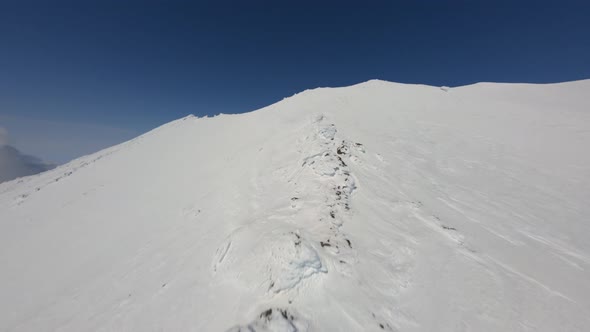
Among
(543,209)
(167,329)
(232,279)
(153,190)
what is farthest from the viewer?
(153,190)

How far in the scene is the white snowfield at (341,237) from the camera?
13.0ft

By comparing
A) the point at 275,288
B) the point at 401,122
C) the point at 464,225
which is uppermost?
the point at 401,122

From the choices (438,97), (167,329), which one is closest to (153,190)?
(167,329)

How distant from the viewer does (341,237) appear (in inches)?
205

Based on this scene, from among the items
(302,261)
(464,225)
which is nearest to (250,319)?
(302,261)

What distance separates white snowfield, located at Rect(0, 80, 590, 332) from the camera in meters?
3.97

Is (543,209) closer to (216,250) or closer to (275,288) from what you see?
(275,288)

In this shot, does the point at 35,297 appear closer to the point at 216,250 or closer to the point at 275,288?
the point at 216,250

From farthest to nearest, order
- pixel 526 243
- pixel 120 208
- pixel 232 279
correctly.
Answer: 1. pixel 120 208
2. pixel 526 243
3. pixel 232 279

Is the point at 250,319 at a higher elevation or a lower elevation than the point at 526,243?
higher

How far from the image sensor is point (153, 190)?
13.7 meters

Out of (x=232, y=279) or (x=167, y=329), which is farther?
(x=232, y=279)

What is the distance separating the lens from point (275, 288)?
13.1 feet

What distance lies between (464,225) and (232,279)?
631cm
